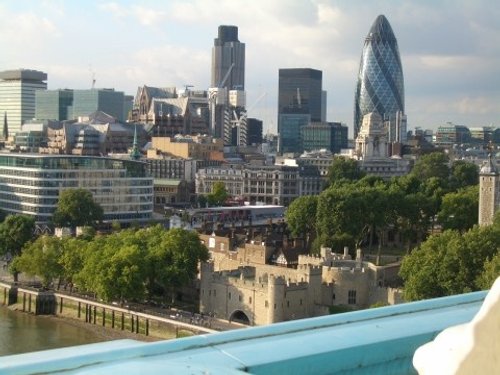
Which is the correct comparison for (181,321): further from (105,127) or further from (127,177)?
(105,127)

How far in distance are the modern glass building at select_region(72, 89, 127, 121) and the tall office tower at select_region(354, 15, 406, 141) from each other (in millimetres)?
34811

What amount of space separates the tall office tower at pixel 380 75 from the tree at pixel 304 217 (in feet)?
251

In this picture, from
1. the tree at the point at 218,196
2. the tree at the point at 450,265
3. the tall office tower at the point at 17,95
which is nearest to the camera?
the tree at the point at 450,265

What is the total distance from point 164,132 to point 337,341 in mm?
99969

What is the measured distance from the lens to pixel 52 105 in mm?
129625

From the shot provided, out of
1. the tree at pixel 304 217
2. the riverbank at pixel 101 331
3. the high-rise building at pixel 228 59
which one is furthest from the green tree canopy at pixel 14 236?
the high-rise building at pixel 228 59

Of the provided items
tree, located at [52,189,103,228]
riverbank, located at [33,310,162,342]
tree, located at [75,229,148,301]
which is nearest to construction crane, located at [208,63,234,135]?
tree, located at [52,189,103,228]

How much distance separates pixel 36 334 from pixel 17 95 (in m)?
110

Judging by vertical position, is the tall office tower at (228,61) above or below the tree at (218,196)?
above

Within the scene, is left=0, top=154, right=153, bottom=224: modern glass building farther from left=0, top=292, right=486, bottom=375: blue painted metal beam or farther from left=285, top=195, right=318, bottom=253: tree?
left=0, top=292, right=486, bottom=375: blue painted metal beam

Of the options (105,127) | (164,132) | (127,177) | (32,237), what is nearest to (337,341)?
(32,237)

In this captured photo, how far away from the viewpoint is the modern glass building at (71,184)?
4972cm

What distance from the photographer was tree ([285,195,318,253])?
43.8 meters

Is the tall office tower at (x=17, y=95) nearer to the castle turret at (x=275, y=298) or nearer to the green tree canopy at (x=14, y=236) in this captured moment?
the green tree canopy at (x=14, y=236)
